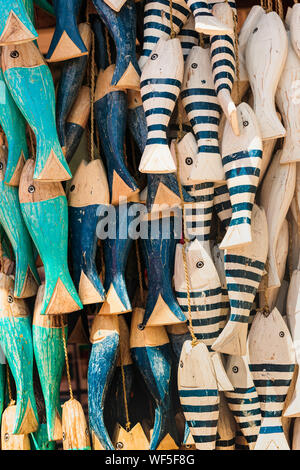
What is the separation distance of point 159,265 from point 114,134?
0.23 meters

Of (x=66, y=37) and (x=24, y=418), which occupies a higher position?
(x=66, y=37)

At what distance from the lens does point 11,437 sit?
114 cm

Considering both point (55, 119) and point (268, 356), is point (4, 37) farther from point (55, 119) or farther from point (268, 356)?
point (268, 356)

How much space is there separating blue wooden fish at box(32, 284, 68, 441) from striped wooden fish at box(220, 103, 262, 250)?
1.09 feet

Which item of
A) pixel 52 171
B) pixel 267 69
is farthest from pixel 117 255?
pixel 267 69

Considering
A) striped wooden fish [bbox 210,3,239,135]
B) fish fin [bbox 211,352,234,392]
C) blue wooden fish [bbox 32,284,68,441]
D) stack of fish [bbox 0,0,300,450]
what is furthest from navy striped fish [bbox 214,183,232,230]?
blue wooden fish [bbox 32,284,68,441]

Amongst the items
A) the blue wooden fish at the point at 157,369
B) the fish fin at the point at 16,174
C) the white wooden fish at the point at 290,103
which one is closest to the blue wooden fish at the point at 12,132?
the fish fin at the point at 16,174

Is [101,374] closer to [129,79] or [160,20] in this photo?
[129,79]

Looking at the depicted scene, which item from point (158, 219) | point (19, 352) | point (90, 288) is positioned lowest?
point (19, 352)

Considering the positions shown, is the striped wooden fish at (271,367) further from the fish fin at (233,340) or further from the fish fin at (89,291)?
the fish fin at (89,291)

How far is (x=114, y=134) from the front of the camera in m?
1.09

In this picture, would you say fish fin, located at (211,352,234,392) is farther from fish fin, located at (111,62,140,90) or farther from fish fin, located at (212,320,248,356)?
fish fin, located at (111,62,140,90)

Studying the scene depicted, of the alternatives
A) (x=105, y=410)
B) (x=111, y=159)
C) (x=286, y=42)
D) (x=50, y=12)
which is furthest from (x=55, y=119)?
(x=105, y=410)

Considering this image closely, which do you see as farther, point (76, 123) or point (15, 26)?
point (76, 123)
